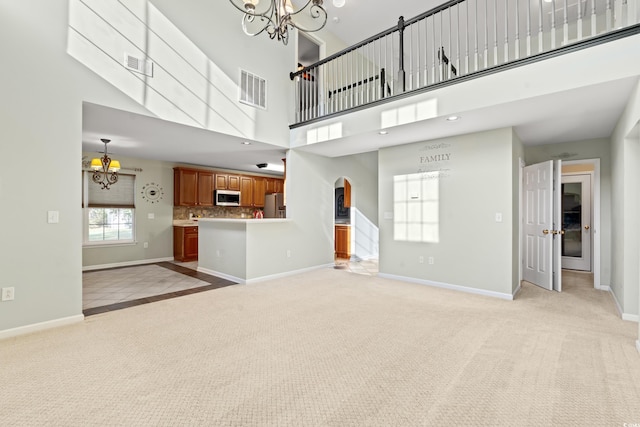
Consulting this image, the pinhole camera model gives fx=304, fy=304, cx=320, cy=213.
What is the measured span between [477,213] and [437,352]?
2628mm

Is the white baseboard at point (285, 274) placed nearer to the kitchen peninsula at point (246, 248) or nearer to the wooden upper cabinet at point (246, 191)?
the kitchen peninsula at point (246, 248)

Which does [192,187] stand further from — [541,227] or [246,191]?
[541,227]

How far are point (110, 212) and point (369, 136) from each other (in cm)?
597

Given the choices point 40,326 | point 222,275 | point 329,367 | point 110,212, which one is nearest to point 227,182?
point 110,212

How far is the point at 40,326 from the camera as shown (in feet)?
10.2

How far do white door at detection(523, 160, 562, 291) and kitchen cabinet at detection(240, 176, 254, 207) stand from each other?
6.85 meters

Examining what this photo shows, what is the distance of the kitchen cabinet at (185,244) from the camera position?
7.38m

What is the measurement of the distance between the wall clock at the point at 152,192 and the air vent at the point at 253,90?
152 inches

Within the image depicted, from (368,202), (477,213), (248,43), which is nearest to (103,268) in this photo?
(248,43)

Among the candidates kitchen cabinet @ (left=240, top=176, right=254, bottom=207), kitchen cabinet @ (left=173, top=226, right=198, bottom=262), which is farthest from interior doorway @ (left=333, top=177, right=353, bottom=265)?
kitchen cabinet @ (left=173, top=226, right=198, bottom=262)

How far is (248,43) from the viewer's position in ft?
16.3

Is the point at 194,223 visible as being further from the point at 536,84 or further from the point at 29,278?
the point at 536,84

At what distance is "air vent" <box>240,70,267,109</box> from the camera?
4879mm

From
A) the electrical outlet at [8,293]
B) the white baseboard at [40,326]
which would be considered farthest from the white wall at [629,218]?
the electrical outlet at [8,293]
